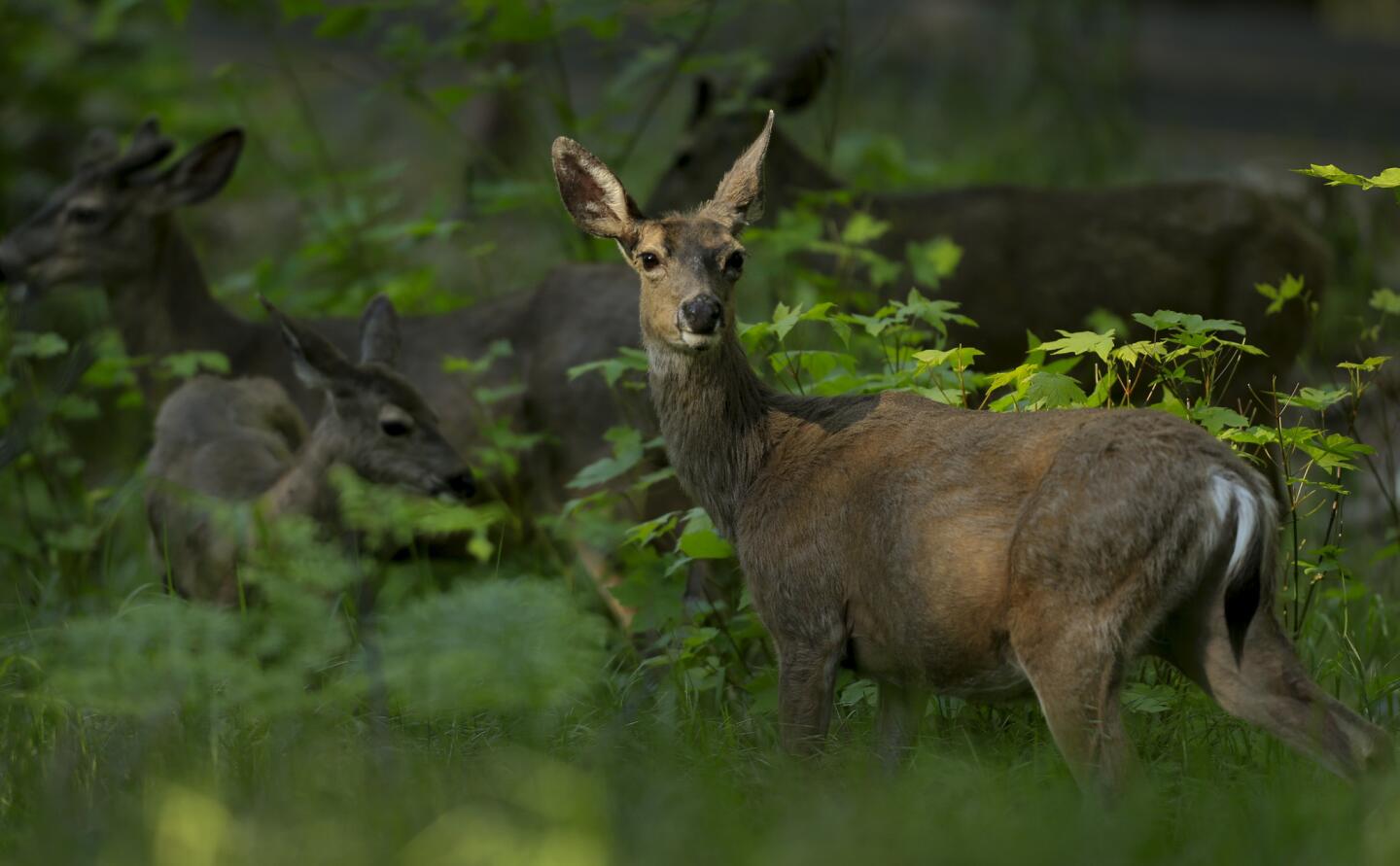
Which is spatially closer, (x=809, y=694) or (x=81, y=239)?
(x=809, y=694)

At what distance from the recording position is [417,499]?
22.3 ft

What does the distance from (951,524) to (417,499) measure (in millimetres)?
2892

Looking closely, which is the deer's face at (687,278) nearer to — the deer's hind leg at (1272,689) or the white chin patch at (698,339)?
the white chin patch at (698,339)

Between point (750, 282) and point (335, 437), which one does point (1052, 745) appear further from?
point (750, 282)

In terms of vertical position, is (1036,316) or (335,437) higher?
(335,437)

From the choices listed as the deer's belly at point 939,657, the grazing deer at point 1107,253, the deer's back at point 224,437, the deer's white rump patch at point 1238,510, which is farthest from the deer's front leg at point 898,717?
the grazing deer at point 1107,253

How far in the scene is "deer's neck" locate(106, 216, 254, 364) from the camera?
852cm

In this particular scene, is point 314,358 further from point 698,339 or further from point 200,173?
point 200,173

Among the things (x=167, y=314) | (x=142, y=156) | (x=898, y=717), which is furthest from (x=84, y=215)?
(x=898, y=717)

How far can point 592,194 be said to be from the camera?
5.65 meters

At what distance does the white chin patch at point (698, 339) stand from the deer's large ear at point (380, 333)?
2.39 metres

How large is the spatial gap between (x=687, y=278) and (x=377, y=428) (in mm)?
2044

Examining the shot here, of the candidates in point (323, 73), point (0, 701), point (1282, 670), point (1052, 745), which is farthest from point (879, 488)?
point (323, 73)

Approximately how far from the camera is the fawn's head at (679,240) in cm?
520
